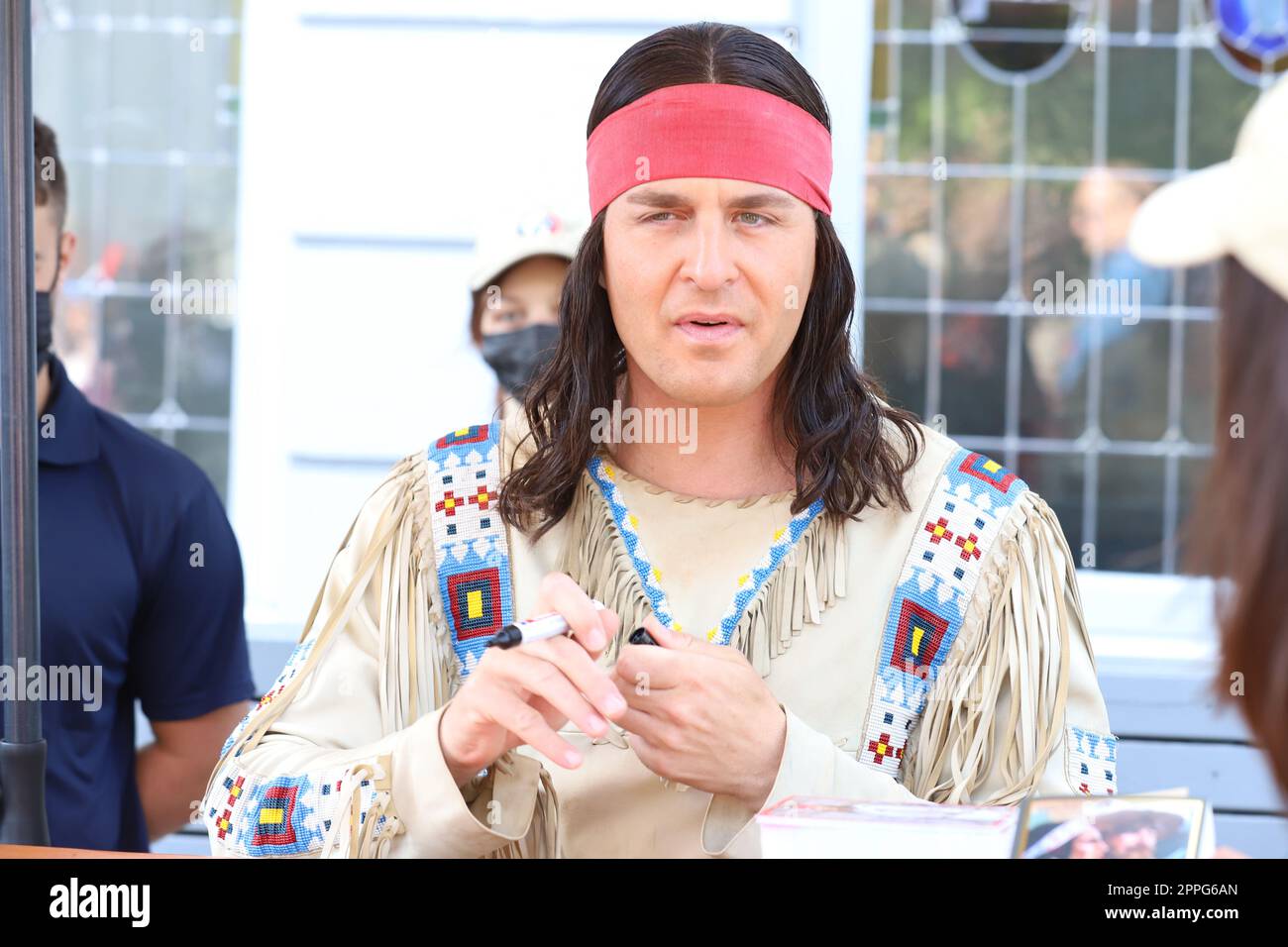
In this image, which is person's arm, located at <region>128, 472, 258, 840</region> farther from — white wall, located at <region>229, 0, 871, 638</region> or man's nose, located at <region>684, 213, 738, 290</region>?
white wall, located at <region>229, 0, 871, 638</region>

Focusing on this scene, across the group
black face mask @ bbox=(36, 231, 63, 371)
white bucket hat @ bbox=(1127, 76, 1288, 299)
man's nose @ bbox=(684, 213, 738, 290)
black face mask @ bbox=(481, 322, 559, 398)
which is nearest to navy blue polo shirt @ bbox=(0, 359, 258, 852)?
black face mask @ bbox=(36, 231, 63, 371)

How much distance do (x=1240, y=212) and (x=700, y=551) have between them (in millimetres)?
1195

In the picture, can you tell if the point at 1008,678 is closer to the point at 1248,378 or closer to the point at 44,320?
the point at 1248,378

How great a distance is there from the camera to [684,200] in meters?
2.05

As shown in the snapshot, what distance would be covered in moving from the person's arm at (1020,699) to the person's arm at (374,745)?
29cm

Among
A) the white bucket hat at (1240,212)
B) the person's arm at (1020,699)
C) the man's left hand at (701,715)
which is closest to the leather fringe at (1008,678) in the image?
the person's arm at (1020,699)

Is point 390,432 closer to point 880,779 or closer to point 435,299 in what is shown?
point 435,299

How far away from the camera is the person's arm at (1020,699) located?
6.38 feet

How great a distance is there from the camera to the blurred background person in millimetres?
986

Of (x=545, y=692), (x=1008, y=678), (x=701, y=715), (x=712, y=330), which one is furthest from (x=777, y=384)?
(x=545, y=692)

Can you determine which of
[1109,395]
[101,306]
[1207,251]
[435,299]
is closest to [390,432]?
[435,299]

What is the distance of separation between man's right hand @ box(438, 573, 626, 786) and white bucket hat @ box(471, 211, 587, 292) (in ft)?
6.12
